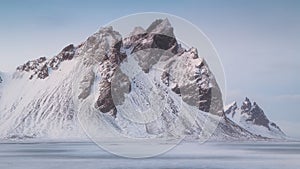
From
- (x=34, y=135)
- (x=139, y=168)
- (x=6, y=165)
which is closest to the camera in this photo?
(x=139, y=168)

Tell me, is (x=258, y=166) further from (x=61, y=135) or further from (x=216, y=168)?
(x=61, y=135)

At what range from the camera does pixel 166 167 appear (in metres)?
58.3

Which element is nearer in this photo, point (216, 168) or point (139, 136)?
point (216, 168)

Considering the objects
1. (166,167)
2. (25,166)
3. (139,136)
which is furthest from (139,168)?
(139,136)

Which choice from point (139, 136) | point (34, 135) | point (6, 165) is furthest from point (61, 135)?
point (6, 165)

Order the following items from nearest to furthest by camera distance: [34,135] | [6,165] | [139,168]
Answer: [139,168] → [6,165] → [34,135]

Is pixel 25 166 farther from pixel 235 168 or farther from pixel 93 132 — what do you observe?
pixel 93 132

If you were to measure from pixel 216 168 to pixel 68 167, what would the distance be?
14585 mm

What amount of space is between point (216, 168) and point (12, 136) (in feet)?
482

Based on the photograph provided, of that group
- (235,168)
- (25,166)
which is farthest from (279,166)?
(25,166)

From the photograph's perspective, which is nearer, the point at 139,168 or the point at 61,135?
the point at 139,168

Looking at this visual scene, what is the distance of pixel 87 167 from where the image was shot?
58188mm

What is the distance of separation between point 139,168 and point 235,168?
31.2ft

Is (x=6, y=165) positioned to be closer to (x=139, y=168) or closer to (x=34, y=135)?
(x=139, y=168)
